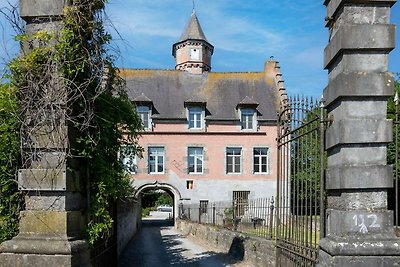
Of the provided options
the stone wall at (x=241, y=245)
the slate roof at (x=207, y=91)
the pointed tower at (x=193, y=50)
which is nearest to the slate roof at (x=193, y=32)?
the pointed tower at (x=193, y=50)

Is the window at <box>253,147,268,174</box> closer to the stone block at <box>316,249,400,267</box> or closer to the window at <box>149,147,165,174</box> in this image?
the window at <box>149,147,165,174</box>

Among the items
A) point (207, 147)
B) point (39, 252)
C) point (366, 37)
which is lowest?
point (39, 252)

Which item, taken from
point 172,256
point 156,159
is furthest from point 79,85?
point 156,159

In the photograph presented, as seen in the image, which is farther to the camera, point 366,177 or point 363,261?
point 366,177

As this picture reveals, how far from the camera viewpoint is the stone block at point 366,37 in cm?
470

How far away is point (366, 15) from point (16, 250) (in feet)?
16.2

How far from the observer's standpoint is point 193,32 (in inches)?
1389

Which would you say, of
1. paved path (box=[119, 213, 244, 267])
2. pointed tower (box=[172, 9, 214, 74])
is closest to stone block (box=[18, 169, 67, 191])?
paved path (box=[119, 213, 244, 267])

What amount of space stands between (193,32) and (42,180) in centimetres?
3150

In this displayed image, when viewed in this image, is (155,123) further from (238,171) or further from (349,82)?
(349,82)

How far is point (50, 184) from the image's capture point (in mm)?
5113

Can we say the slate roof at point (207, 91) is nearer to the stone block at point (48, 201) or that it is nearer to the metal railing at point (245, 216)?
the metal railing at point (245, 216)

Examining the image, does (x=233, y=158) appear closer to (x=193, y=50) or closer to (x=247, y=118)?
(x=247, y=118)

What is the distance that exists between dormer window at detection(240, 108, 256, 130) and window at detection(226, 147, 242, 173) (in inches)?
67.1
